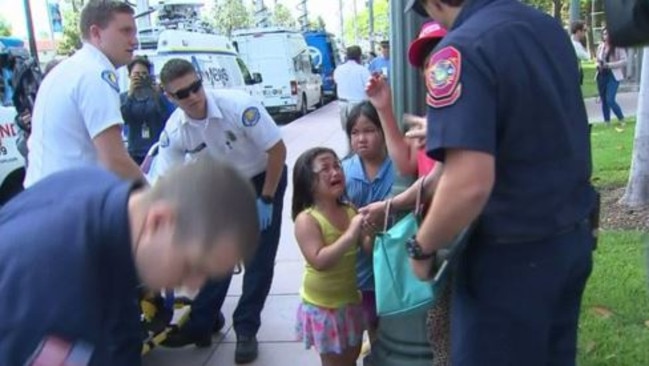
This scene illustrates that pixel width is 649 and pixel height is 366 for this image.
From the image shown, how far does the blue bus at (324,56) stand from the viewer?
29372mm

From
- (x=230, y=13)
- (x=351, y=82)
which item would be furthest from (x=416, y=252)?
(x=230, y=13)

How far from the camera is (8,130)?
25.8 ft

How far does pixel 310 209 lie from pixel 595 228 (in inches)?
53.8

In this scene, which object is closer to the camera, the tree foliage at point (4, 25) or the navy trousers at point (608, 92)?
the navy trousers at point (608, 92)

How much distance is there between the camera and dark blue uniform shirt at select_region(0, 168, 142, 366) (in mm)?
1348

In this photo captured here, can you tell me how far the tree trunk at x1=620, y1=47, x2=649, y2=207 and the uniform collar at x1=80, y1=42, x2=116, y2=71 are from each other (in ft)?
15.4

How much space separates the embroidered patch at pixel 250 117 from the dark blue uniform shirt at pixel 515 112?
2.06 meters

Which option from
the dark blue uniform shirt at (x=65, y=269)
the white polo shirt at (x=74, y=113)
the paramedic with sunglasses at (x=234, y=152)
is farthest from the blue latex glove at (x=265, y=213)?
the dark blue uniform shirt at (x=65, y=269)

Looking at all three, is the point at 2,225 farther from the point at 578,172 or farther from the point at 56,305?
the point at 578,172

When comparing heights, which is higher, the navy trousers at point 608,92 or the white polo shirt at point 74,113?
the white polo shirt at point 74,113

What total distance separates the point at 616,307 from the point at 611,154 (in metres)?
5.12

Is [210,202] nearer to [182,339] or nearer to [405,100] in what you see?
[405,100]

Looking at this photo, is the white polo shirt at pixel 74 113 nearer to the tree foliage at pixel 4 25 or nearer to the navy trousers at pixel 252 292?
the navy trousers at pixel 252 292

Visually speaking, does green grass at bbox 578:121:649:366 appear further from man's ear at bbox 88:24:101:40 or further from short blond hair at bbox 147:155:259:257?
man's ear at bbox 88:24:101:40
